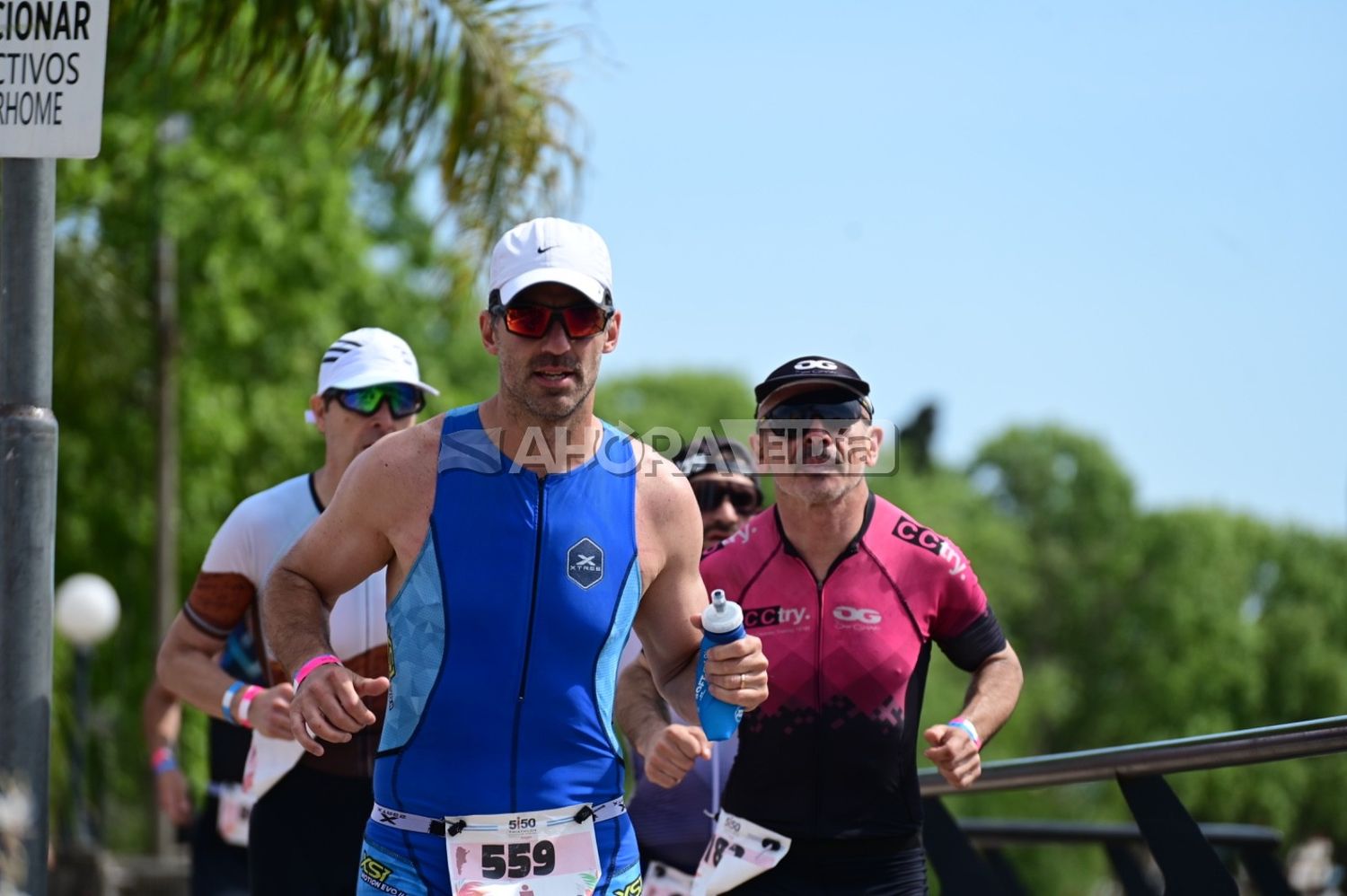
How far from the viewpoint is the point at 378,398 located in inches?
225

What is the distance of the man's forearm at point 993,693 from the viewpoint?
475cm

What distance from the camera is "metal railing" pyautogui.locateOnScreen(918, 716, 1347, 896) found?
4.39 meters

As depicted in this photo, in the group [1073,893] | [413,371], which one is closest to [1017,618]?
[1073,893]

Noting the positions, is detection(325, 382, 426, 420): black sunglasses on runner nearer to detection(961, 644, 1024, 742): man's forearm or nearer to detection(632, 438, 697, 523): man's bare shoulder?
detection(632, 438, 697, 523): man's bare shoulder

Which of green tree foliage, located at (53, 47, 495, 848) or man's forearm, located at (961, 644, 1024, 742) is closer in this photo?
man's forearm, located at (961, 644, 1024, 742)

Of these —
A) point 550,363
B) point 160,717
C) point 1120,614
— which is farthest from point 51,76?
point 1120,614

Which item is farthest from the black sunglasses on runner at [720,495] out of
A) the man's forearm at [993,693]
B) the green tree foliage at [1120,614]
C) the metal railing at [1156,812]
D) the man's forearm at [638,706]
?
the green tree foliage at [1120,614]

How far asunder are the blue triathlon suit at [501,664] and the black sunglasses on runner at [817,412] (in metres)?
1.15

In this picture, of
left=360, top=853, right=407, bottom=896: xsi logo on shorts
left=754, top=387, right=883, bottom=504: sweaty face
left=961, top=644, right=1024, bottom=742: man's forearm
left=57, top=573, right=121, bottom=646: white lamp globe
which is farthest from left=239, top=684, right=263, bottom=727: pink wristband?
left=57, top=573, right=121, bottom=646: white lamp globe

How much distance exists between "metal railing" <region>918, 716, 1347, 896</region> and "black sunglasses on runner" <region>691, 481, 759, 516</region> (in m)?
1.16

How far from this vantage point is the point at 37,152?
412 centimetres

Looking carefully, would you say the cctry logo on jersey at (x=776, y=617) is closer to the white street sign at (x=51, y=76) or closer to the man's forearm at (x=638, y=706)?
the man's forearm at (x=638, y=706)

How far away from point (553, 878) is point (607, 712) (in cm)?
38

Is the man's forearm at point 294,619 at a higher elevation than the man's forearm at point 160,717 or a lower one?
higher
